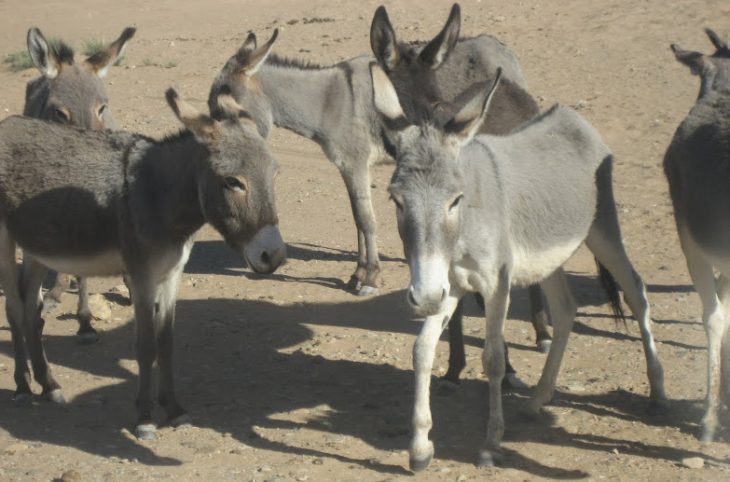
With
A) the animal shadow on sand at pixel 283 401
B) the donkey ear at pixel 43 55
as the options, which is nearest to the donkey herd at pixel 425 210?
the animal shadow on sand at pixel 283 401

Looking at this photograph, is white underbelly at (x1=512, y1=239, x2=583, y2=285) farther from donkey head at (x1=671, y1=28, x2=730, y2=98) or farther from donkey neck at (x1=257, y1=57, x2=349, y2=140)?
donkey neck at (x1=257, y1=57, x2=349, y2=140)

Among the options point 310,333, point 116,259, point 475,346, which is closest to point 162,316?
point 116,259

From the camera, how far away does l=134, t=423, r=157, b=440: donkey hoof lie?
20.6ft

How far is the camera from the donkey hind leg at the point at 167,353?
648 cm

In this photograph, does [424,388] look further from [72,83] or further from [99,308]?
[72,83]

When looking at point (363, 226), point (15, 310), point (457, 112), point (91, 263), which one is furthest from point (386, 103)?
point (363, 226)

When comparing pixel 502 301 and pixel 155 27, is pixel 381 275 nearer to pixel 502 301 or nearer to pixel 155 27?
pixel 502 301

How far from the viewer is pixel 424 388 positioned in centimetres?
566

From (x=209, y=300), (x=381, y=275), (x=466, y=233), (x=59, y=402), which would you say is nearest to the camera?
(x=466, y=233)

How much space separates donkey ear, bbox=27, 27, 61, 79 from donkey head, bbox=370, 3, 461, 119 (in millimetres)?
2997

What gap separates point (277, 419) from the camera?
259 inches

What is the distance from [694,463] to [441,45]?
336cm

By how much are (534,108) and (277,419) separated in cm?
300

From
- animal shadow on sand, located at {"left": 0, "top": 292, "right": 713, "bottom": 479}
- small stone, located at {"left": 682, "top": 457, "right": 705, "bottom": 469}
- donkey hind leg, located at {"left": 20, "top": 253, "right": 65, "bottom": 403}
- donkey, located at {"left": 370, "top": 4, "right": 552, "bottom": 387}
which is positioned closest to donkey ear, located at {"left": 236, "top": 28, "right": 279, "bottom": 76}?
donkey, located at {"left": 370, "top": 4, "right": 552, "bottom": 387}
